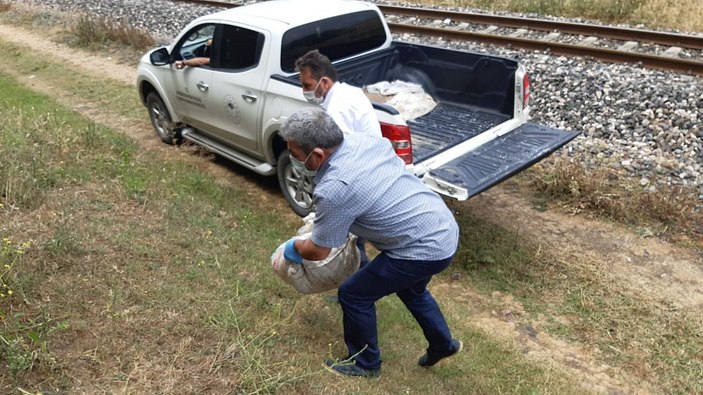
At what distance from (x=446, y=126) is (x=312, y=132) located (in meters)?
3.46

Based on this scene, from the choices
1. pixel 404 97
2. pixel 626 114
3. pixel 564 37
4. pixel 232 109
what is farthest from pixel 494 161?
pixel 564 37

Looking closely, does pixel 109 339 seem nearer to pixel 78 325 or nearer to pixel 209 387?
pixel 78 325

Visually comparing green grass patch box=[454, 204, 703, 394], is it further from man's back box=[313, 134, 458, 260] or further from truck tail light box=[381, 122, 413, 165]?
man's back box=[313, 134, 458, 260]

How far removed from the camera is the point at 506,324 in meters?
5.12

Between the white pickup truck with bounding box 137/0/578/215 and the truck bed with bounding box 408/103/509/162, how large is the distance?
0.03 ft

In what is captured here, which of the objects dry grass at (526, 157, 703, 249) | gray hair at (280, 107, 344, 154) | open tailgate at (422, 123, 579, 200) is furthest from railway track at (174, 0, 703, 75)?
gray hair at (280, 107, 344, 154)

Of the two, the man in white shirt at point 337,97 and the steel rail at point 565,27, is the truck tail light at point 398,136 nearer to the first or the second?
the man in white shirt at point 337,97

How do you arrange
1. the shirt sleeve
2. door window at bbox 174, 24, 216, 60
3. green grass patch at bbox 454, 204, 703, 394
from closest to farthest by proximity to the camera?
1. the shirt sleeve
2. green grass patch at bbox 454, 204, 703, 394
3. door window at bbox 174, 24, 216, 60

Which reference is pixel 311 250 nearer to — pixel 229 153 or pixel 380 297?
pixel 380 297

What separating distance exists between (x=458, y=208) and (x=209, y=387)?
372 centimetres

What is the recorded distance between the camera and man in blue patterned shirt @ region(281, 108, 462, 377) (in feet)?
11.4

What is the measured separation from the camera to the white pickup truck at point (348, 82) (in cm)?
595

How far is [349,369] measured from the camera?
413cm

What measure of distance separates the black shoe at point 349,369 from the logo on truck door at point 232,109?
11.7 feet
